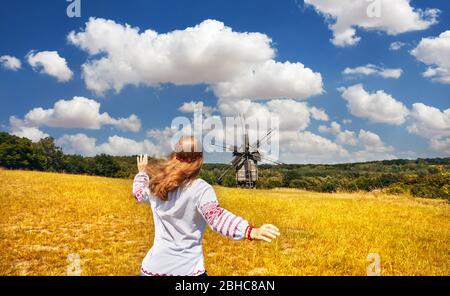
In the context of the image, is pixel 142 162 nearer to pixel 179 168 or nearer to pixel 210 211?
pixel 179 168

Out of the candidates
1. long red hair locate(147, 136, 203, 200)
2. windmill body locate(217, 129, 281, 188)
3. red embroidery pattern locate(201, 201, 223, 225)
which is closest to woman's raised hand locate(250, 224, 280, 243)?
red embroidery pattern locate(201, 201, 223, 225)

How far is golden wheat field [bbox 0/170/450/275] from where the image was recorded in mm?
9672

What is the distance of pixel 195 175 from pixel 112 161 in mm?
68623

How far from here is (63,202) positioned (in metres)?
19.2

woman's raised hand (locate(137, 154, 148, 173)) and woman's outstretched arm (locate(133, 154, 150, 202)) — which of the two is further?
woman's raised hand (locate(137, 154, 148, 173))

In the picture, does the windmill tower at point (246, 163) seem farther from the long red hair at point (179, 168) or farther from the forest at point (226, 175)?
the long red hair at point (179, 168)

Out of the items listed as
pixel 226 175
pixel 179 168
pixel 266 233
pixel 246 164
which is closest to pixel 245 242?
pixel 179 168

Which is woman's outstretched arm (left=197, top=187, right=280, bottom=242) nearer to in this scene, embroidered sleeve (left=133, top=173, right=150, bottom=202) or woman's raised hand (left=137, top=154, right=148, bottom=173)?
embroidered sleeve (left=133, top=173, right=150, bottom=202)

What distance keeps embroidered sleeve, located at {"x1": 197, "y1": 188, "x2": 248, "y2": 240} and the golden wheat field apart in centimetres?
623

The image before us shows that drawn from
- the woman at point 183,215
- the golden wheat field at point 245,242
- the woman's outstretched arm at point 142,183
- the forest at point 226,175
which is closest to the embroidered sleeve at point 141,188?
the woman's outstretched arm at point 142,183

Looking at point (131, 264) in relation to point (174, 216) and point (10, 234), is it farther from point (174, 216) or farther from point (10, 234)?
point (174, 216)

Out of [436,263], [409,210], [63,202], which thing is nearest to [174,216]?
[436,263]
